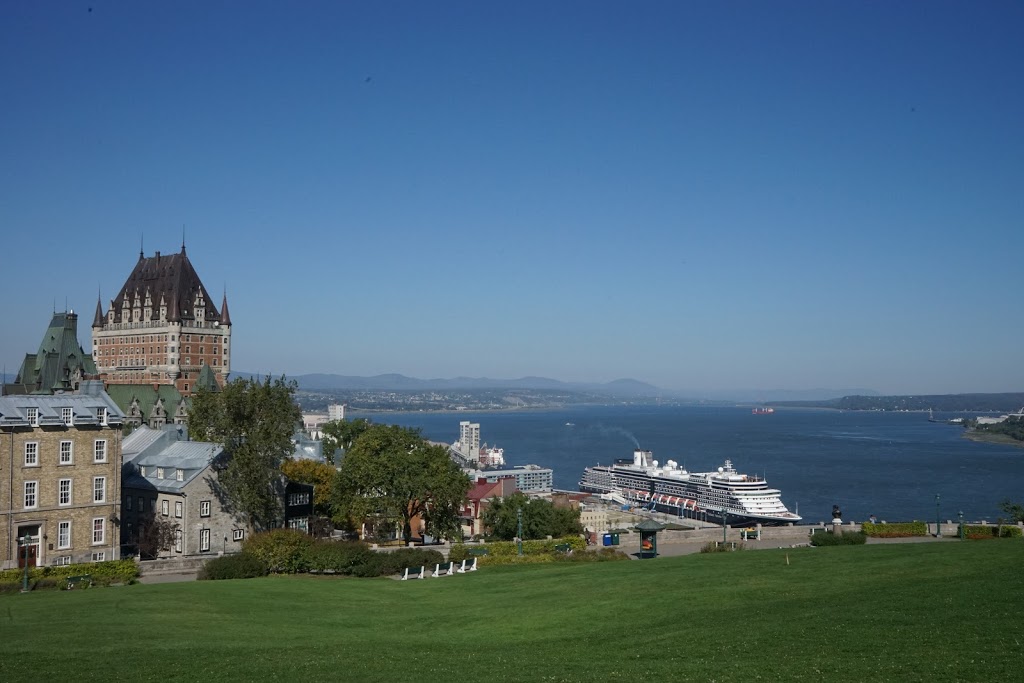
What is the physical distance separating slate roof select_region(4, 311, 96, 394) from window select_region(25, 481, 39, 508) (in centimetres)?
6275

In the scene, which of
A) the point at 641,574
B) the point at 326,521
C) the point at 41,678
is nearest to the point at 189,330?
the point at 326,521

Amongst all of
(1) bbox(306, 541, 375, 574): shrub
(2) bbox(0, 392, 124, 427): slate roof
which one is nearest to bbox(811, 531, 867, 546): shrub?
(1) bbox(306, 541, 375, 574): shrub

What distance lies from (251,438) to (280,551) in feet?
38.5

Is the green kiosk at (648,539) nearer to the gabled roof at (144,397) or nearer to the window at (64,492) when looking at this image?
the window at (64,492)

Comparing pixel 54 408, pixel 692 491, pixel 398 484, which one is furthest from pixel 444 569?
pixel 692 491

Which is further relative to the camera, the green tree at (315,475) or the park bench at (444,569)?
the green tree at (315,475)

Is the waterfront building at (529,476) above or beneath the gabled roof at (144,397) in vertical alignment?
→ beneath

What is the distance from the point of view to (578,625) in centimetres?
2319

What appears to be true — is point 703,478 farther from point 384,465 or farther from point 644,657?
point 644,657

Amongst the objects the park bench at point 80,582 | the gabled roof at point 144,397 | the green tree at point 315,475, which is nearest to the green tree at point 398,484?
the green tree at point 315,475

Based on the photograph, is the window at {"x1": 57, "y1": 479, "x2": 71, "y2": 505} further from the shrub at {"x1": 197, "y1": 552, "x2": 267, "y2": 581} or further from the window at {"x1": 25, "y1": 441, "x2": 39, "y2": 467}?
the shrub at {"x1": 197, "y1": 552, "x2": 267, "y2": 581}

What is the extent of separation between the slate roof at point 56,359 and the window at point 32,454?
6262 cm

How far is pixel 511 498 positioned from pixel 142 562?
23571mm

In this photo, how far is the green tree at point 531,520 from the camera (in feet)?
178
